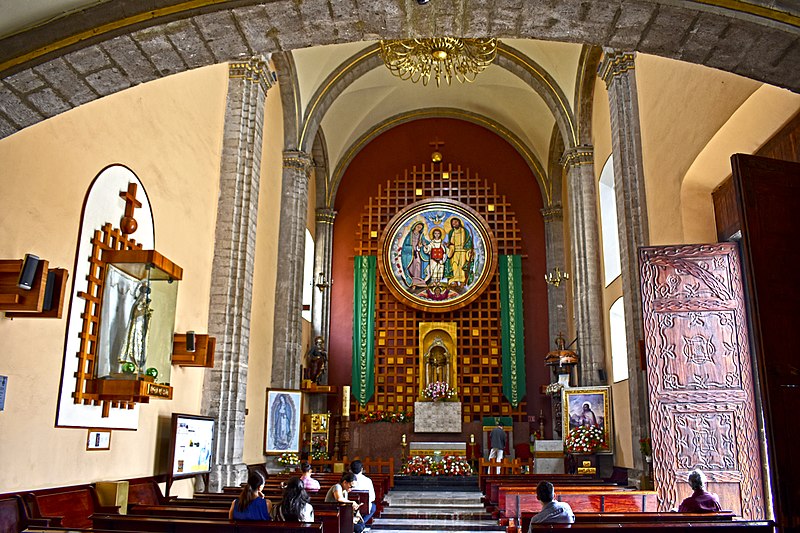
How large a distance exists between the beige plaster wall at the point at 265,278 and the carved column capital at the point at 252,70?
181 centimetres

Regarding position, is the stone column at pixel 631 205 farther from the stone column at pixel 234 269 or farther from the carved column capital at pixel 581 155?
the stone column at pixel 234 269

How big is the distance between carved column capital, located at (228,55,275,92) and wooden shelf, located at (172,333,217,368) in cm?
460

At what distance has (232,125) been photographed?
1085 cm

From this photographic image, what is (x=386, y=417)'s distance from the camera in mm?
17031

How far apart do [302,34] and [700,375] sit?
550 centimetres

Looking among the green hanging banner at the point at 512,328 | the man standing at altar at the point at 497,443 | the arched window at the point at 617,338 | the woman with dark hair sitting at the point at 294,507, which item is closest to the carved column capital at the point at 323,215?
the green hanging banner at the point at 512,328

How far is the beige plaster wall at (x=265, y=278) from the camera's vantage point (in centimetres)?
1278

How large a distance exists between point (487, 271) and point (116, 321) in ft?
43.0

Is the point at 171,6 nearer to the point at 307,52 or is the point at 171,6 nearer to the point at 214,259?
the point at 214,259

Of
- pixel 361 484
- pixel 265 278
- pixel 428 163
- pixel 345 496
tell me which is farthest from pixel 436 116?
pixel 345 496

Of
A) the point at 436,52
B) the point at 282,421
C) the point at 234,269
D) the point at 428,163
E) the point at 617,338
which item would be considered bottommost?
the point at 282,421

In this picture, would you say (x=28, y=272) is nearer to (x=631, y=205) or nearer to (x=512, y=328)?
(x=631, y=205)

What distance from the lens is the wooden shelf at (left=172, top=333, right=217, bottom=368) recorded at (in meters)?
8.62

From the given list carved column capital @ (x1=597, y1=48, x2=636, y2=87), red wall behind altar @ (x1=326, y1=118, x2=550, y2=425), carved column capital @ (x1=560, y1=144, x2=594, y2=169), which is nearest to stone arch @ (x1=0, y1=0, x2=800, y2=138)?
carved column capital @ (x1=597, y1=48, x2=636, y2=87)
